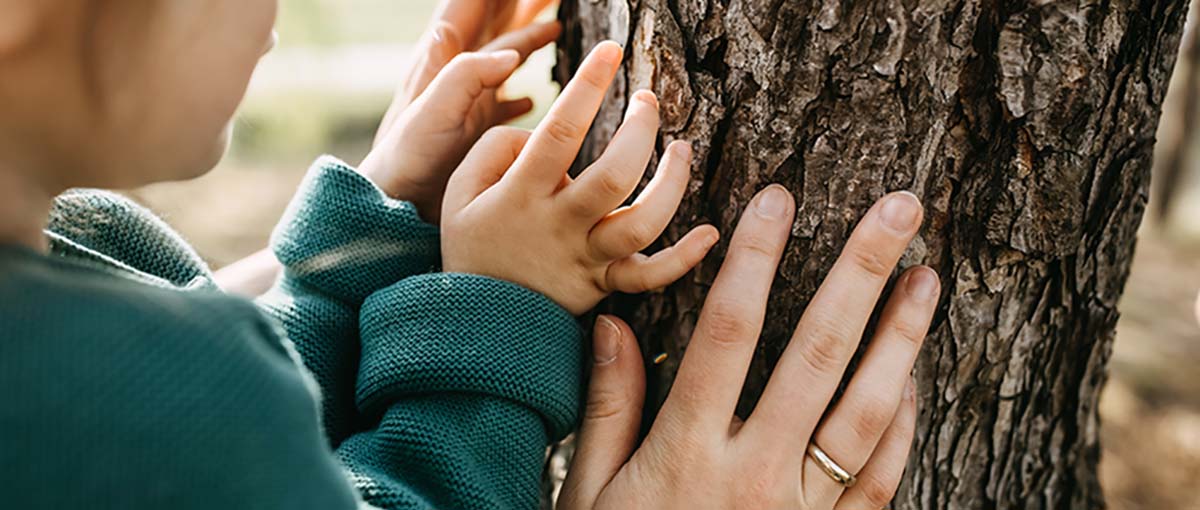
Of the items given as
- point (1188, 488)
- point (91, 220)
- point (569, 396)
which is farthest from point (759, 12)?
point (1188, 488)

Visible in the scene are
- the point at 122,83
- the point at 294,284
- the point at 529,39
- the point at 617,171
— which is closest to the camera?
the point at 122,83

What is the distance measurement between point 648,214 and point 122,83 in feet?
1.81

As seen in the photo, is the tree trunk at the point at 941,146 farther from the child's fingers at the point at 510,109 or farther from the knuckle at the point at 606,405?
the child's fingers at the point at 510,109

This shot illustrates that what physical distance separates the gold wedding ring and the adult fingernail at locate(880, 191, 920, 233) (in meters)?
0.28

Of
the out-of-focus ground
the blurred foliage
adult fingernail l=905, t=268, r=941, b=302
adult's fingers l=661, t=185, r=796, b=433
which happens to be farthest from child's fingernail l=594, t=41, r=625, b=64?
the blurred foliage

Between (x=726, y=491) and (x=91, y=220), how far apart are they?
874 millimetres

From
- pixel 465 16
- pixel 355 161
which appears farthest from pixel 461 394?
pixel 355 161

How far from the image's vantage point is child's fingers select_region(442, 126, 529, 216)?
115cm

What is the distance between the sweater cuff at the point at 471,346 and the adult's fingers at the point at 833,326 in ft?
0.80

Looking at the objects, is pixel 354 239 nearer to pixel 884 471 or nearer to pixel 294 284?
pixel 294 284

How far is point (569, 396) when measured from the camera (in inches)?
43.1

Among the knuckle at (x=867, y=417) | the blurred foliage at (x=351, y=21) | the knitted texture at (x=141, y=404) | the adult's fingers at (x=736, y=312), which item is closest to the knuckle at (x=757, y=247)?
the adult's fingers at (x=736, y=312)

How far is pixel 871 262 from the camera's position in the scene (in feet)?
3.48

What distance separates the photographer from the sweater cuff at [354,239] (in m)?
1.20
